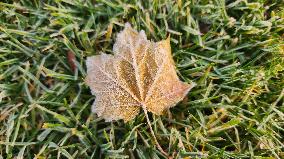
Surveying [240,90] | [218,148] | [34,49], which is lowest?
[218,148]

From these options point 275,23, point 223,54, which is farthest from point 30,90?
point 275,23

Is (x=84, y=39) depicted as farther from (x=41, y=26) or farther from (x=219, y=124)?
(x=219, y=124)

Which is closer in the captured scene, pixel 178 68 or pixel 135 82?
pixel 135 82

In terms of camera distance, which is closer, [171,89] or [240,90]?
[171,89]

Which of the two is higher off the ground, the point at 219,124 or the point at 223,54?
the point at 223,54
